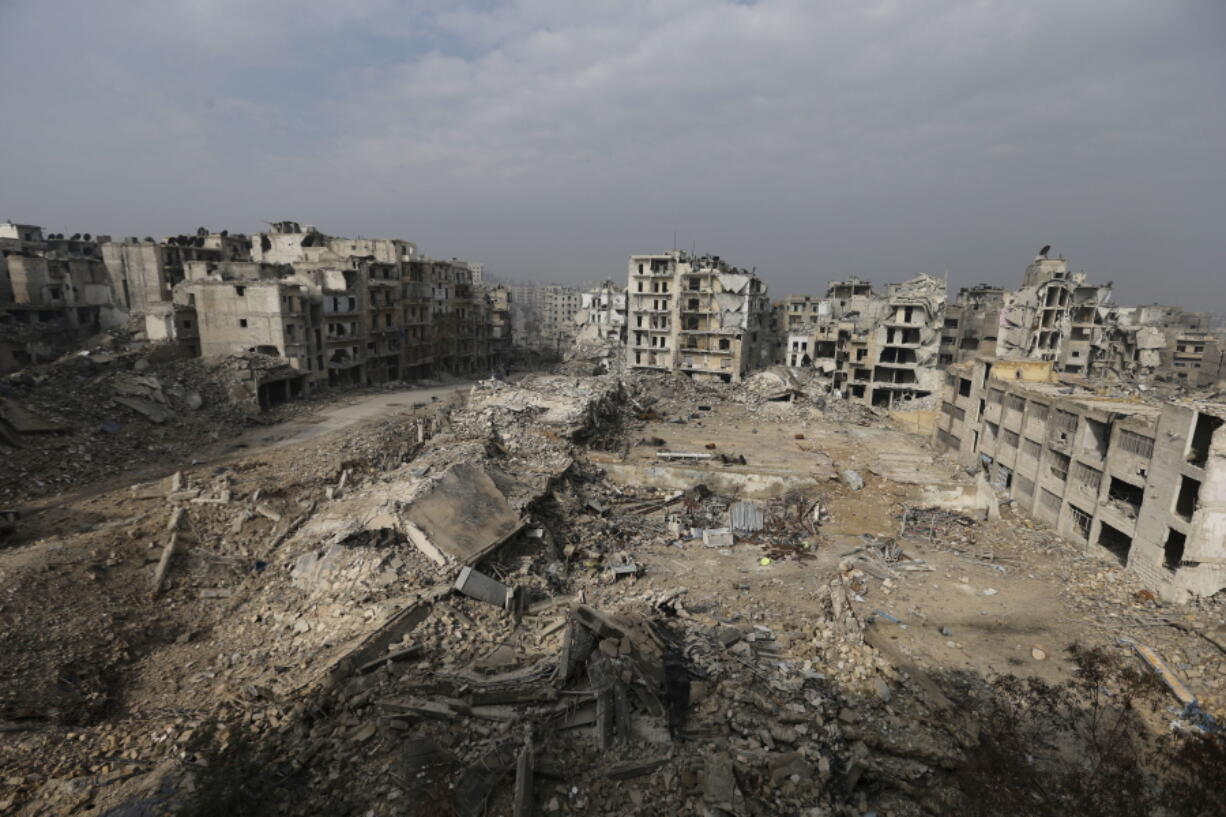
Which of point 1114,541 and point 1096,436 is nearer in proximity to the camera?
point 1114,541

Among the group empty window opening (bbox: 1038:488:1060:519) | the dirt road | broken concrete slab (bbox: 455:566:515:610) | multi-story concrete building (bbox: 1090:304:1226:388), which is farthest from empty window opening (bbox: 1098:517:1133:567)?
multi-story concrete building (bbox: 1090:304:1226:388)

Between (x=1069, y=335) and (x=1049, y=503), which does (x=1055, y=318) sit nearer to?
(x=1069, y=335)

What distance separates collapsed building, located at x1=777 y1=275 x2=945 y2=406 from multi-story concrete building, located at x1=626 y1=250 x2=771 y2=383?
24.0 ft

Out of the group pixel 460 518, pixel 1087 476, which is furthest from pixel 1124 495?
pixel 460 518

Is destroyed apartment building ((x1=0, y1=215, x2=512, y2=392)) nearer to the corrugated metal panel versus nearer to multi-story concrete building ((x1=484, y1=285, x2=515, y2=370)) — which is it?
multi-story concrete building ((x1=484, y1=285, x2=515, y2=370))

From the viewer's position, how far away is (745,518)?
2595cm

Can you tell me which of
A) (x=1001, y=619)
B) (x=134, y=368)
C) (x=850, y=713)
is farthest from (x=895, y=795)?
(x=134, y=368)

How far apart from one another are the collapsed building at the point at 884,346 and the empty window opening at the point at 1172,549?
33578mm

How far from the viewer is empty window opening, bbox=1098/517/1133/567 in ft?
71.6

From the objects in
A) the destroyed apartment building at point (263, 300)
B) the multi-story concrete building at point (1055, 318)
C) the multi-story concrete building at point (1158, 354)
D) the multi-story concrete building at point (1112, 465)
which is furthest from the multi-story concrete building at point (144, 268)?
the multi-story concrete building at point (1158, 354)

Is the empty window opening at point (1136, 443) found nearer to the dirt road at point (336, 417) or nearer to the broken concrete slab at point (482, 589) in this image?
the broken concrete slab at point (482, 589)

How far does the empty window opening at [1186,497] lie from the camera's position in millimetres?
18531

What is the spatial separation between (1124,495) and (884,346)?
30.9 meters

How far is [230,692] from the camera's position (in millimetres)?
12117
